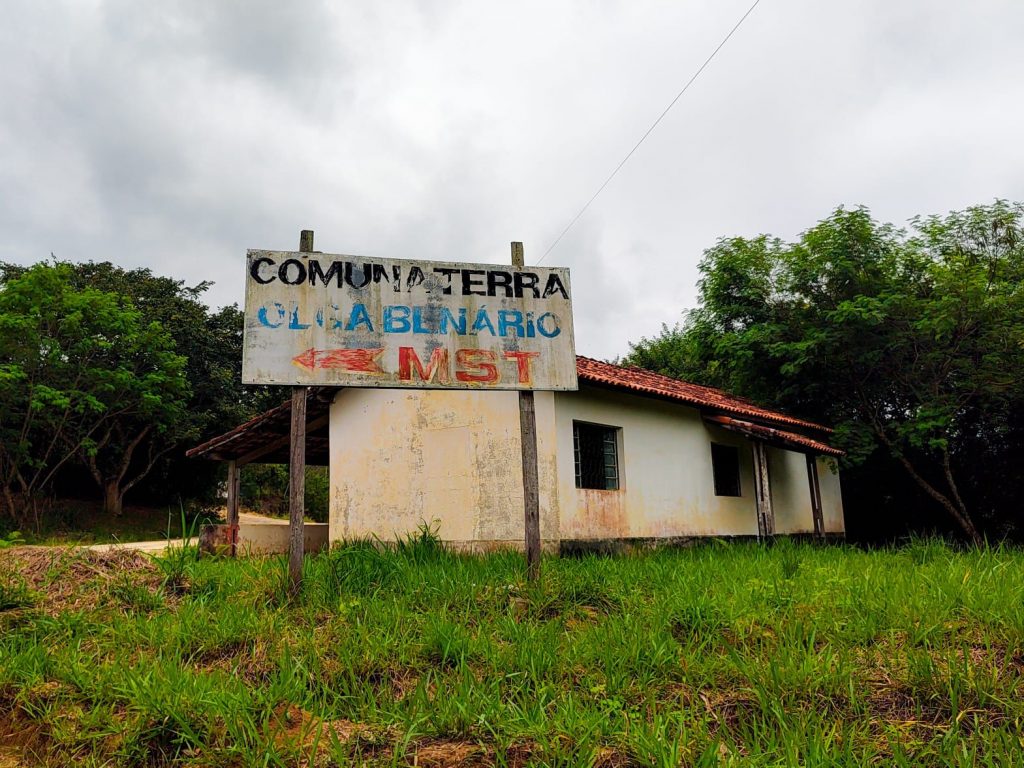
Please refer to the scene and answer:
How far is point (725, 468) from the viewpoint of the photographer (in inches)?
567

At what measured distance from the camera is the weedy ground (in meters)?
3.61

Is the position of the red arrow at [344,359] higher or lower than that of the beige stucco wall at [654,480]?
higher

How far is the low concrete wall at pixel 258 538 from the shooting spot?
38.8 ft

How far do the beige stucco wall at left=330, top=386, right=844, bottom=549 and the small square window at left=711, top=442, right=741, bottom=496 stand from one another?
1.07 meters

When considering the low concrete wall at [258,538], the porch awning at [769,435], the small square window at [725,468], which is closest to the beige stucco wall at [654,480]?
the small square window at [725,468]

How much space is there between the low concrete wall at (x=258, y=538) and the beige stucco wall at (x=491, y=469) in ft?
5.03

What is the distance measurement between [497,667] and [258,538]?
10655 millimetres

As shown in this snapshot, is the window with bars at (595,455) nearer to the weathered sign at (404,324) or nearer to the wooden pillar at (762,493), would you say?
the wooden pillar at (762,493)

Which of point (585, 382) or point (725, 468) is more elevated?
point (585, 382)

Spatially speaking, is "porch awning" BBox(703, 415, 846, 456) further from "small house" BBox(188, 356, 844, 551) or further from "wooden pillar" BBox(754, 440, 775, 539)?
"wooden pillar" BBox(754, 440, 775, 539)

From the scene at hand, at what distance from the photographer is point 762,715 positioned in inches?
155

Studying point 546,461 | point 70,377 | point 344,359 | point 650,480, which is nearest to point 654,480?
point 650,480

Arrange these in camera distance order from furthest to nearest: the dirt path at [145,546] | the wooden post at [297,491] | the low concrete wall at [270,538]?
the low concrete wall at [270,538] < the dirt path at [145,546] < the wooden post at [297,491]

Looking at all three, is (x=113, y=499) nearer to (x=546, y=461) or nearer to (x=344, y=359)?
(x=546, y=461)
